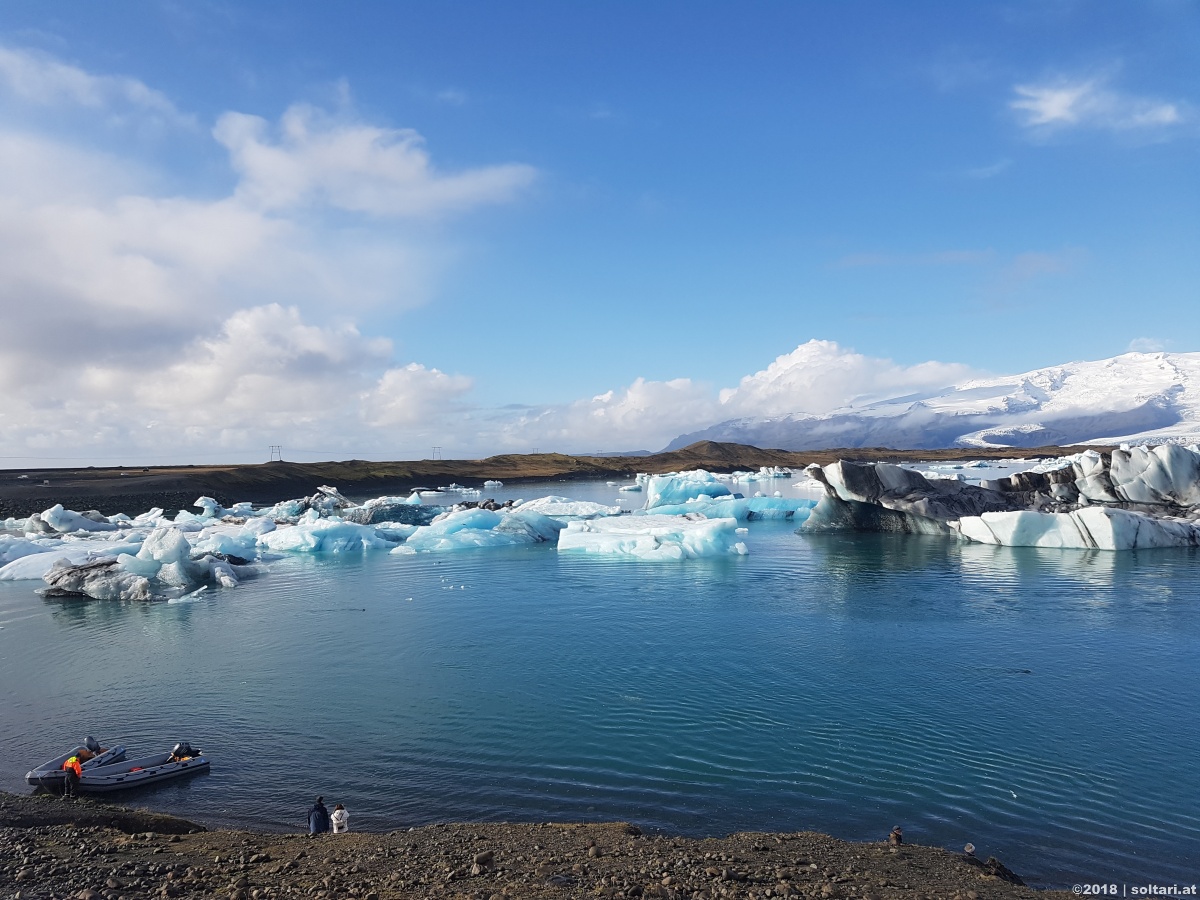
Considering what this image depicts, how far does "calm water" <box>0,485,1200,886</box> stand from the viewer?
7.48 m

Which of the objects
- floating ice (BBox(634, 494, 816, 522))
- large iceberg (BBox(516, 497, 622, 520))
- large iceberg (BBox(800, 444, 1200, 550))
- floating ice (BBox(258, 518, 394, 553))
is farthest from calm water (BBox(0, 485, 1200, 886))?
floating ice (BBox(634, 494, 816, 522))

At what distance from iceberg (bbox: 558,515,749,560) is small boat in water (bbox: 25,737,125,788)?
58.9ft

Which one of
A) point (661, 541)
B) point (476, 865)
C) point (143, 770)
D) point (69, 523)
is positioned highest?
point (69, 523)

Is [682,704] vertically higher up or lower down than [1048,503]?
lower down

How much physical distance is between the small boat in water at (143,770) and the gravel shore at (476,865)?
1092 mm

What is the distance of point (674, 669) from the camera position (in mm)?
12344

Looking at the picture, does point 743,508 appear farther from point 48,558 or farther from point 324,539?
point 48,558

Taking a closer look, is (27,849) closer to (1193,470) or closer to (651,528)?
(651,528)

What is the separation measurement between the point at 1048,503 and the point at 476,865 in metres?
29.5

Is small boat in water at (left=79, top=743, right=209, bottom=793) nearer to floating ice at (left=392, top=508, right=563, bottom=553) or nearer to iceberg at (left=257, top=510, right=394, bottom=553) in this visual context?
floating ice at (left=392, top=508, right=563, bottom=553)

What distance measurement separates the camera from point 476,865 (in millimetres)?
5645

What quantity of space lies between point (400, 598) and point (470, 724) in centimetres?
1012

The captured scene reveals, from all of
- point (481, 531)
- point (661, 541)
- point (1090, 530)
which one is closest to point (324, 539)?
point (481, 531)

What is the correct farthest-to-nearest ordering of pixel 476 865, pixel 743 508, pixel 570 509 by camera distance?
1. pixel 743 508
2. pixel 570 509
3. pixel 476 865
